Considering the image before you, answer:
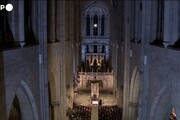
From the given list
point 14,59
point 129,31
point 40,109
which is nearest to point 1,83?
point 14,59

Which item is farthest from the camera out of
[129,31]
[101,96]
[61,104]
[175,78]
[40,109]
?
[101,96]

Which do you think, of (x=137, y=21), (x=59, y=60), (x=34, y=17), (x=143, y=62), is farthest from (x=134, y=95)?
(x=34, y=17)

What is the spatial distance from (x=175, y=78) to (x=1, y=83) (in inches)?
283

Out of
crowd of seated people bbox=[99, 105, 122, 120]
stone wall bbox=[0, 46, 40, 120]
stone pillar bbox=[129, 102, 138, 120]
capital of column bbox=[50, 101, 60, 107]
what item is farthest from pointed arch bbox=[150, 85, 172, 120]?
crowd of seated people bbox=[99, 105, 122, 120]

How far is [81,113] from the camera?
3056 cm

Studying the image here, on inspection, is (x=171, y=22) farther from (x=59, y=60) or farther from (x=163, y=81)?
(x=59, y=60)

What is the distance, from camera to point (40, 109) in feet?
57.3

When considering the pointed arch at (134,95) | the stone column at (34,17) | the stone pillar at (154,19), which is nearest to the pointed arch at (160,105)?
the stone pillar at (154,19)

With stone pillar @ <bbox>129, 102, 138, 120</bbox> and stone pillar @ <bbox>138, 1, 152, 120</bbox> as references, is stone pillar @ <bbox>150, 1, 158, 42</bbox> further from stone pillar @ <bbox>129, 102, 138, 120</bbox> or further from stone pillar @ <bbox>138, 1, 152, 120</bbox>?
stone pillar @ <bbox>129, 102, 138, 120</bbox>

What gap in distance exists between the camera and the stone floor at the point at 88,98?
3619cm

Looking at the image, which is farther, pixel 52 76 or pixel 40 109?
pixel 52 76

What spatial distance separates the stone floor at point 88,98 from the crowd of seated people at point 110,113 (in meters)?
3.52

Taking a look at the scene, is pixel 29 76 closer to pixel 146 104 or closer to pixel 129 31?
pixel 146 104

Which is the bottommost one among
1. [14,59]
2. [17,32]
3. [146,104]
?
[146,104]
